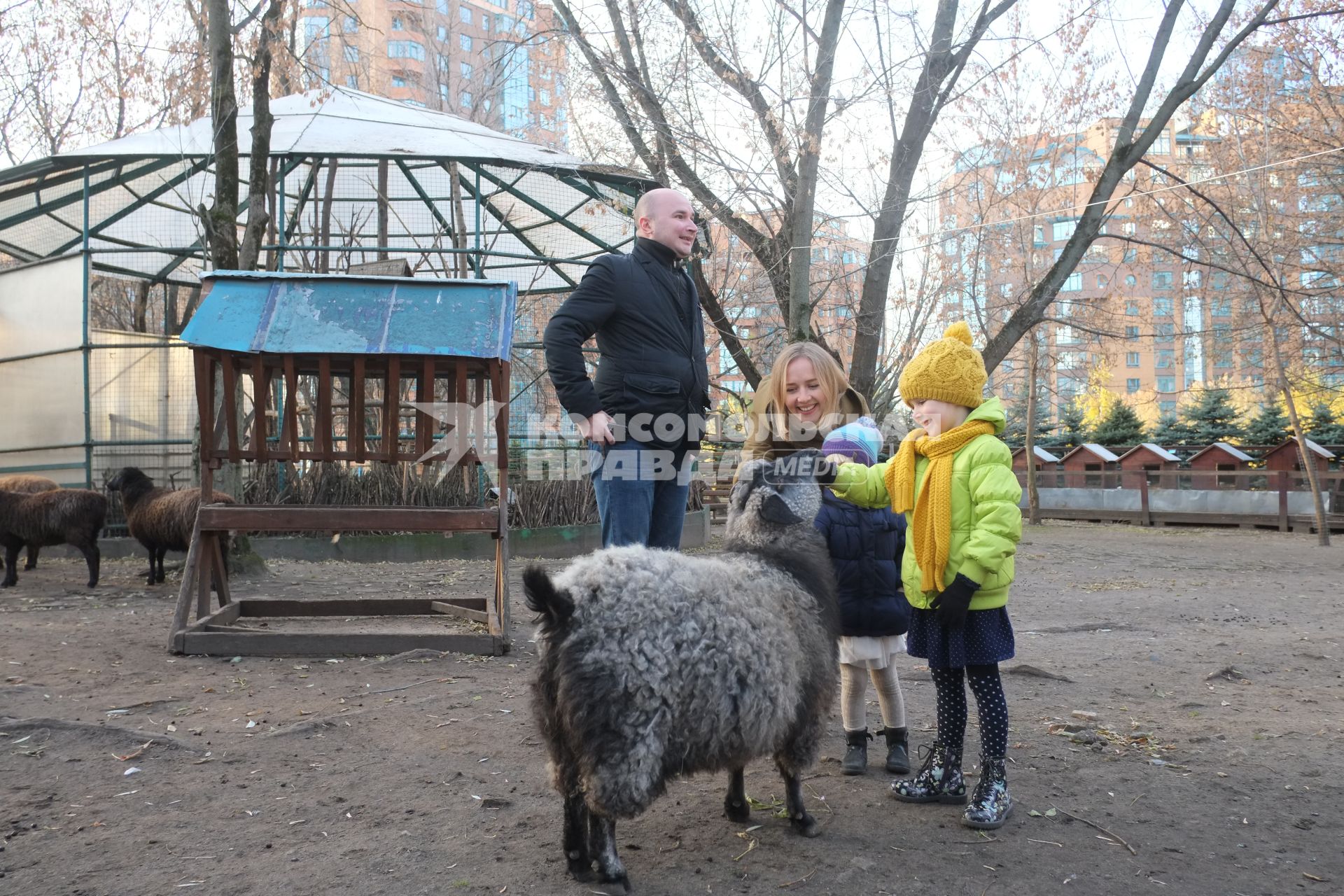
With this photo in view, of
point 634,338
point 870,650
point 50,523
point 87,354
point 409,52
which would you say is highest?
point 409,52

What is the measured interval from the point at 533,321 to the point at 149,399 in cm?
983

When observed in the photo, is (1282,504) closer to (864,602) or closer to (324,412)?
(864,602)

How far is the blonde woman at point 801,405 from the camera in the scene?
4.01 meters

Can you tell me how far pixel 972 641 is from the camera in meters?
3.34

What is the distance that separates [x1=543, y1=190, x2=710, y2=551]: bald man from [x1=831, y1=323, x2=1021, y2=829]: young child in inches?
28.5

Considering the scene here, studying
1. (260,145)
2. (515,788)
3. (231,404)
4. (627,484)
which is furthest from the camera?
(260,145)

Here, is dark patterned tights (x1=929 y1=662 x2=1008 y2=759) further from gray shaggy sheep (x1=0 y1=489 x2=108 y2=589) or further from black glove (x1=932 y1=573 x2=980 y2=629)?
gray shaggy sheep (x1=0 y1=489 x2=108 y2=589)

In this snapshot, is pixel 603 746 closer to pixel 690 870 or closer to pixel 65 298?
pixel 690 870

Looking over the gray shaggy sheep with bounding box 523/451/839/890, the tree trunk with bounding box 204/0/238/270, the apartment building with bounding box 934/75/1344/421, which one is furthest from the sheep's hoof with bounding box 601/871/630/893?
the apartment building with bounding box 934/75/1344/421

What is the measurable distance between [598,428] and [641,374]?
0.38m

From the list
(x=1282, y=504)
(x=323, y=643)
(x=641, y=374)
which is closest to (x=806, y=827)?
(x=641, y=374)

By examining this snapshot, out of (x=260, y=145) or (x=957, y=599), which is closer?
(x=957, y=599)

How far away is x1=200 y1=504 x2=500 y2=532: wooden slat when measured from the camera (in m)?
5.71

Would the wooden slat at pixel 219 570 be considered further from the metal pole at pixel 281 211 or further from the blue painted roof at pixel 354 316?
the metal pole at pixel 281 211
